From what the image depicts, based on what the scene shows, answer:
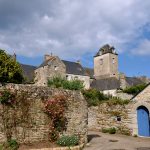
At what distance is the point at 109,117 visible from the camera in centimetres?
2269

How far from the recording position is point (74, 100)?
15891 millimetres

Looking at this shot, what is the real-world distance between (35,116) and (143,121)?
971 centimetres

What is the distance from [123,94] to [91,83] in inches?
574

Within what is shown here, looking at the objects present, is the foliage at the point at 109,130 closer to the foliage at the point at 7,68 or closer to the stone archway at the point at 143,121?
the stone archway at the point at 143,121

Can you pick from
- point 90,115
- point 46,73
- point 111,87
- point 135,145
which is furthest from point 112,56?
point 135,145

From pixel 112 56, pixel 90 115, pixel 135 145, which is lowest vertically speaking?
pixel 135 145

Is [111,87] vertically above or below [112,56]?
below

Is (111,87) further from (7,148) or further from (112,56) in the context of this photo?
(7,148)

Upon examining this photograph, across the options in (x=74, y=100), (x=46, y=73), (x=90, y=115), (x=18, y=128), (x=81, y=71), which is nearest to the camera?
(x=18, y=128)

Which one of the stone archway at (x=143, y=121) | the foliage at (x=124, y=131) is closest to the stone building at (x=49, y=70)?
the foliage at (x=124, y=131)

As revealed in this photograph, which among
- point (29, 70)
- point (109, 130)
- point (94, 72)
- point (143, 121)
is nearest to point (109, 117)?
point (109, 130)

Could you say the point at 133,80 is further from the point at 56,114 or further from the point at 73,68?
the point at 56,114

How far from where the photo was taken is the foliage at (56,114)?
14625 mm

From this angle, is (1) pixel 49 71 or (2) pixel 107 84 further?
(2) pixel 107 84
